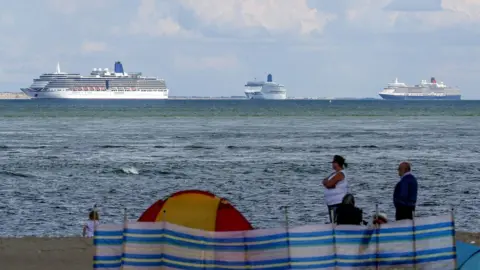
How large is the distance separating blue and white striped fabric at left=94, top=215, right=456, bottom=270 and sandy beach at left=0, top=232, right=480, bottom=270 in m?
2.44

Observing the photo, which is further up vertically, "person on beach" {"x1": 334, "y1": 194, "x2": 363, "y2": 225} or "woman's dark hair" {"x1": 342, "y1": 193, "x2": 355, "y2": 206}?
"woman's dark hair" {"x1": 342, "y1": 193, "x2": 355, "y2": 206}

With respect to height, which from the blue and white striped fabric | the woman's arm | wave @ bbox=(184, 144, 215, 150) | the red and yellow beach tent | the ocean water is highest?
the woman's arm

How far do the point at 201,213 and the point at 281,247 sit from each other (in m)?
1.68

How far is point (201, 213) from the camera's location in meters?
12.4

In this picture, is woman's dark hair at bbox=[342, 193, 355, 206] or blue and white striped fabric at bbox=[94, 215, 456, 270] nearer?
blue and white striped fabric at bbox=[94, 215, 456, 270]

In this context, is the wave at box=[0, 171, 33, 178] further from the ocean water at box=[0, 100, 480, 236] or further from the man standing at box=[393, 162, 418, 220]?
the man standing at box=[393, 162, 418, 220]

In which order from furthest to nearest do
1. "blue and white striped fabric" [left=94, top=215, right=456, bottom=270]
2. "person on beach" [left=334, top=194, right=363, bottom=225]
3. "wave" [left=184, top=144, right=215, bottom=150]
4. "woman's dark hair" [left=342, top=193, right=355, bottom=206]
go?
1. "wave" [left=184, top=144, right=215, bottom=150]
2. "woman's dark hair" [left=342, top=193, right=355, bottom=206]
3. "person on beach" [left=334, top=194, right=363, bottom=225]
4. "blue and white striped fabric" [left=94, top=215, right=456, bottom=270]

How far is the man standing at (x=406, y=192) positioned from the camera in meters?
13.0

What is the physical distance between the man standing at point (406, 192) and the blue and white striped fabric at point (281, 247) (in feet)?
5.07

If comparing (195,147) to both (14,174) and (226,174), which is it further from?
(14,174)

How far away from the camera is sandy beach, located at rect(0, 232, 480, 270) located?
45.4 feet

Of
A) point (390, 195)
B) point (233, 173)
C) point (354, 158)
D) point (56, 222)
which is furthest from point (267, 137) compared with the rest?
point (56, 222)

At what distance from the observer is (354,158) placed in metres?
39.9

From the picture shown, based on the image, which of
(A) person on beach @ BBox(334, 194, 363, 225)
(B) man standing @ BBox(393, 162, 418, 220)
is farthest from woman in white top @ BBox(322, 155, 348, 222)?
(B) man standing @ BBox(393, 162, 418, 220)
